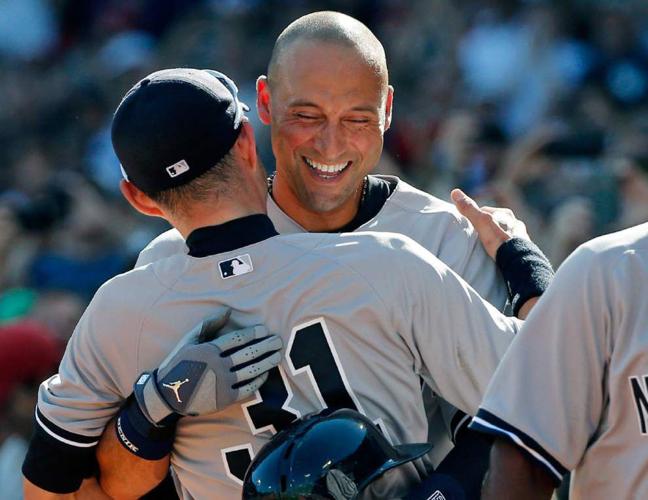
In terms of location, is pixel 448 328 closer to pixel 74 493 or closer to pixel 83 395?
pixel 83 395

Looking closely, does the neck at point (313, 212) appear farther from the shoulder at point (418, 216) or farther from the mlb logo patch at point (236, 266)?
the mlb logo patch at point (236, 266)

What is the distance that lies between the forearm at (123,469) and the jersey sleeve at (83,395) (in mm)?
33

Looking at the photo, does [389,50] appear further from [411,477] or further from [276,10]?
[411,477]

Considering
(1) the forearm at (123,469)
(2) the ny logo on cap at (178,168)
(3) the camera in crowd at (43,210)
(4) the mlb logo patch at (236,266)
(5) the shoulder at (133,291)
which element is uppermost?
(2) the ny logo on cap at (178,168)

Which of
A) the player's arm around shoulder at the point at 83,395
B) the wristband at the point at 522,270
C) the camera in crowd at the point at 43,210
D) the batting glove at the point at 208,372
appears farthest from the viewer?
the camera in crowd at the point at 43,210

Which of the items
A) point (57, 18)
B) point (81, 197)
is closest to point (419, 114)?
point (81, 197)

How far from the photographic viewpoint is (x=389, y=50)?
10898 mm

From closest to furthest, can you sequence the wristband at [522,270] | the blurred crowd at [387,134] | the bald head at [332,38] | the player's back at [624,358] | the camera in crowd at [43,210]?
1. the player's back at [624,358]
2. the wristband at [522,270]
3. the bald head at [332,38]
4. the blurred crowd at [387,134]
5. the camera in crowd at [43,210]

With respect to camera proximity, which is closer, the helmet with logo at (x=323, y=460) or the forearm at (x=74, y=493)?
the helmet with logo at (x=323, y=460)

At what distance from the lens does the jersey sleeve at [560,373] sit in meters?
2.48

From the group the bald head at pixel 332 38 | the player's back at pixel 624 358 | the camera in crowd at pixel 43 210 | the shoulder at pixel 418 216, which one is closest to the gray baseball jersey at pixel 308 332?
the player's back at pixel 624 358

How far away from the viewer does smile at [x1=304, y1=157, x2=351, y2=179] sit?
357 centimetres

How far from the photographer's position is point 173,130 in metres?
2.88

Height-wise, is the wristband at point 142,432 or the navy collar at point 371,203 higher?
the navy collar at point 371,203
